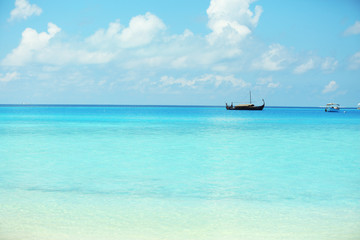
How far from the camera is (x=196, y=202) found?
23.6 feet

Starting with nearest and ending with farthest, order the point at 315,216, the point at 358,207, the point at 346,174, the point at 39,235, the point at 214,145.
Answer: the point at 39,235, the point at 315,216, the point at 358,207, the point at 346,174, the point at 214,145

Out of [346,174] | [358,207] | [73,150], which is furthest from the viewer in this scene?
[73,150]

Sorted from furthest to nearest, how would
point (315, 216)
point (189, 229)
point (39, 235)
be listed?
point (315, 216) → point (189, 229) → point (39, 235)

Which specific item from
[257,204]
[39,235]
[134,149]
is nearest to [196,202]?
[257,204]

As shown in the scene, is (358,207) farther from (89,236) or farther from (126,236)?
(89,236)

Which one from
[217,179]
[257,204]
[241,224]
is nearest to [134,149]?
[217,179]

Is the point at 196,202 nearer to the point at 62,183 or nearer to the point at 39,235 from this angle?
the point at 39,235

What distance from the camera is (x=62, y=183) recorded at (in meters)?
9.05

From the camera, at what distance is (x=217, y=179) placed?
9.84 meters

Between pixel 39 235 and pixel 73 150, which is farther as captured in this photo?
pixel 73 150

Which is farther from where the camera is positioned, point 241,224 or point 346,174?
point 346,174

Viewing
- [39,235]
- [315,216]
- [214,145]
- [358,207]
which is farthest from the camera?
[214,145]

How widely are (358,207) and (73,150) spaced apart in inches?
484

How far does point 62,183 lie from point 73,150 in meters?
7.31
